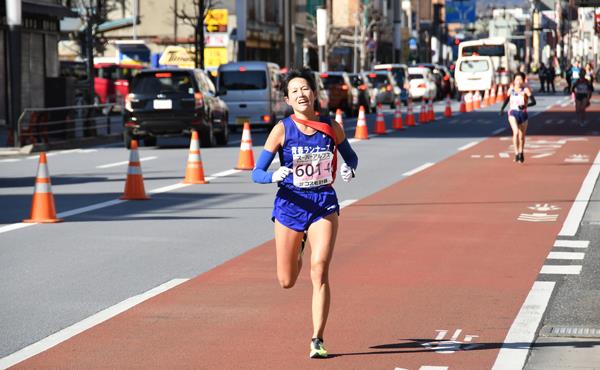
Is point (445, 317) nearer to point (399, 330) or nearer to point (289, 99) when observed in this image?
point (399, 330)

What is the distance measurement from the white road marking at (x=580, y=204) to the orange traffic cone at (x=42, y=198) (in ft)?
17.6

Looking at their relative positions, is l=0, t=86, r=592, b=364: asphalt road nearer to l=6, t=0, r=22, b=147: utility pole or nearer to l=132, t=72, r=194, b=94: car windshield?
l=132, t=72, r=194, b=94: car windshield

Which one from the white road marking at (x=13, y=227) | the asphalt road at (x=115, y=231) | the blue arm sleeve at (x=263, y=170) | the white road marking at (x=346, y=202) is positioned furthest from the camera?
the white road marking at (x=346, y=202)

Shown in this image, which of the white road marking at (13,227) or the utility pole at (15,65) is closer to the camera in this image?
the white road marking at (13,227)

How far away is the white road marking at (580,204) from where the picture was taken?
49.6 feet

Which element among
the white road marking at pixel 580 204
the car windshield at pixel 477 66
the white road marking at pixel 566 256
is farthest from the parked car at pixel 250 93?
the car windshield at pixel 477 66

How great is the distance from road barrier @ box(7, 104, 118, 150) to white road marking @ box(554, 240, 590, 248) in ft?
61.9

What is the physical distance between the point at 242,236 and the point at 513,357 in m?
6.75

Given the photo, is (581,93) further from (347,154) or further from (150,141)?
(347,154)

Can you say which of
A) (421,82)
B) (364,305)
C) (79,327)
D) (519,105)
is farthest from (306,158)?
(421,82)

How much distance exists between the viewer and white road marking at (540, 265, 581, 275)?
38.3 ft

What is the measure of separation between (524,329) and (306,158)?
6.04ft

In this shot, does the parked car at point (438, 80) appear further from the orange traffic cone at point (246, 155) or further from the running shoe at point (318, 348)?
the running shoe at point (318, 348)

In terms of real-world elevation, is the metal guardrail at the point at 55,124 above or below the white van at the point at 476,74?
below
